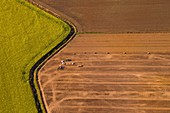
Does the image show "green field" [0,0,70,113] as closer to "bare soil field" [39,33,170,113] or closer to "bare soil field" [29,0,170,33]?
"bare soil field" [39,33,170,113]

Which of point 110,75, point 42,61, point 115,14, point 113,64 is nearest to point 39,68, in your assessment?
point 42,61

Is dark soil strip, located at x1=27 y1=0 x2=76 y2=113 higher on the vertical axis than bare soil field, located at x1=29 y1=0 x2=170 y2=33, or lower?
lower

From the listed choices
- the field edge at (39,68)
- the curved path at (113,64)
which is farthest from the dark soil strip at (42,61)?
the curved path at (113,64)

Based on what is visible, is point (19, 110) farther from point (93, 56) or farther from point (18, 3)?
point (18, 3)

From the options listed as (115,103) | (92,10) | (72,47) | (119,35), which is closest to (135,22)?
(119,35)

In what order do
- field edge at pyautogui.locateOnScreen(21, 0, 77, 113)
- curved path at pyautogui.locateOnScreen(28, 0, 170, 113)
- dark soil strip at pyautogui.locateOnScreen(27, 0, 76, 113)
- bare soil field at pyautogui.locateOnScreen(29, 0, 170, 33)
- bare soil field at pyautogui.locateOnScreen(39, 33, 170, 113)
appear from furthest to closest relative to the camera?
bare soil field at pyautogui.locateOnScreen(29, 0, 170, 33) → dark soil strip at pyautogui.locateOnScreen(27, 0, 76, 113) → field edge at pyautogui.locateOnScreen(21, 0, 77, 113) → curved path at pyautogui.locateOnScreen(28, 0, 170, 113) → bare soil field at pyautogui.locateOnScreen(39, 33, 170, 113)

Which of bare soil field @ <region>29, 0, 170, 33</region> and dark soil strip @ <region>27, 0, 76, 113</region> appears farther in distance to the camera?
bare soil field @ <region>29, 0, 170, 33</region>

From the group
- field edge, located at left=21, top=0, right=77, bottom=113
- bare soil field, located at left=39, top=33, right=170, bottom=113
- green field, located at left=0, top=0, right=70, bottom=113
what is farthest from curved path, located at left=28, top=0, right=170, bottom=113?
green field, located at left=0, top=0, right=70, bottom=113
